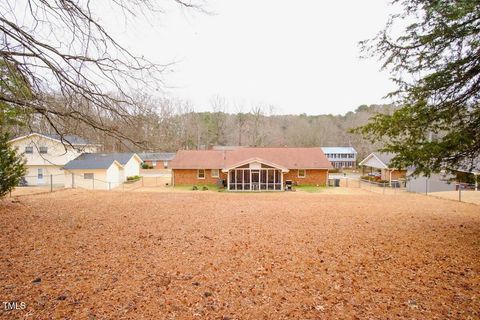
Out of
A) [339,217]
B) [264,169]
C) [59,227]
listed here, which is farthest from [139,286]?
[264,169]

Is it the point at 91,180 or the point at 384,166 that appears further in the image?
the point at 384,166

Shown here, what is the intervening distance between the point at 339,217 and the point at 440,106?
4.54m

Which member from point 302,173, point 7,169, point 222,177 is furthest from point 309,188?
point 7,169

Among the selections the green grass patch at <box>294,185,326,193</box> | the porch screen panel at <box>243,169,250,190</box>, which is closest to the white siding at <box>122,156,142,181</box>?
the porch screen panel at <box>243,169,250,190</box>

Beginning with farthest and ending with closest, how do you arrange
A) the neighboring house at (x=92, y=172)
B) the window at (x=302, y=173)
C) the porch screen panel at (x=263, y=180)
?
the window at (x=302, y=173) < the porch screen panel at (x=263, y=180) < the neighboring house at (x=92, y=172)

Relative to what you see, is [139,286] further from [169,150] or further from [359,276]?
[169,150]

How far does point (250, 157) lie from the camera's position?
1184 inches

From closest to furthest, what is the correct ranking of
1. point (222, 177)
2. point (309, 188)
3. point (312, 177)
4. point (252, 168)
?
point (252, 168), point (309, 188), point (312, 177), point (222, 177)

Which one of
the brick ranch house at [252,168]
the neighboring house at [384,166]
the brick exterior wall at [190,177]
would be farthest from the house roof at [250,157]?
the neighboring house at [384,166]

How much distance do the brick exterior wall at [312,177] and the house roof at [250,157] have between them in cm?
82

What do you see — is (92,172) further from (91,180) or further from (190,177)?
(190,177)

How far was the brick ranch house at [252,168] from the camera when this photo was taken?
27.2 meters

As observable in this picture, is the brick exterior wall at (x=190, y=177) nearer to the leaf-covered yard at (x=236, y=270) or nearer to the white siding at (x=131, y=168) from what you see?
the white siding at (x=131, y=168)

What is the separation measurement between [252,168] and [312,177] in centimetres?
702
